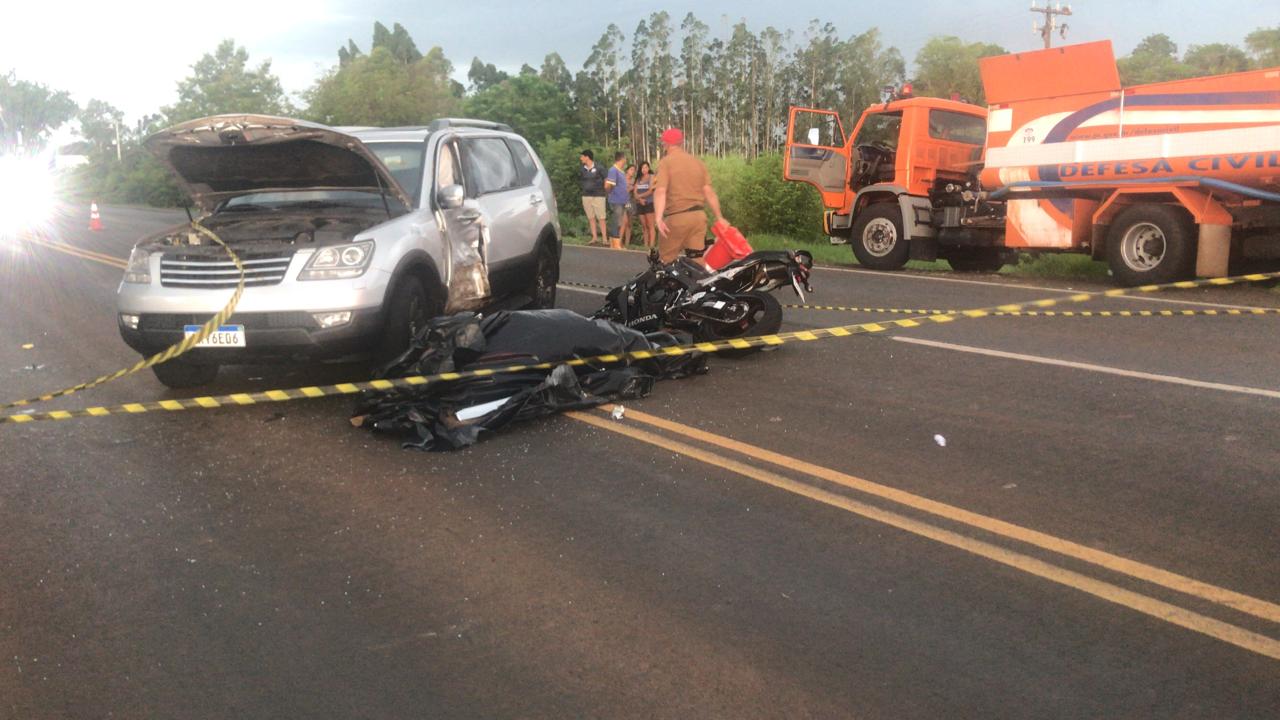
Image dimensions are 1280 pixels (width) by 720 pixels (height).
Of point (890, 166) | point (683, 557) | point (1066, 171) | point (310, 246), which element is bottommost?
point (683, 557)

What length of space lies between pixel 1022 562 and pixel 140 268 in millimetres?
6094

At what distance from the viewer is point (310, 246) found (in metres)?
7.40

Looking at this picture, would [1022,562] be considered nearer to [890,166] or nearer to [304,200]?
[304,200]

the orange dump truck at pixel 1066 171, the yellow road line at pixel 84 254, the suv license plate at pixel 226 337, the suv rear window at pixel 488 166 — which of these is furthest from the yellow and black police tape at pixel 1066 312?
the yellow road line at pixel 84 254

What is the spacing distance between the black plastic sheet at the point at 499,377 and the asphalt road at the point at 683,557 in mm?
185

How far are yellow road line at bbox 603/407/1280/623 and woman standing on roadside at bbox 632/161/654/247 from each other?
15.6m

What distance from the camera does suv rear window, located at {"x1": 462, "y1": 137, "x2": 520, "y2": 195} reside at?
31.7ft

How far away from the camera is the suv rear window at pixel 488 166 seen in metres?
9.67

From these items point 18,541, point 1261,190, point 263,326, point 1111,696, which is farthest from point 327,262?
point 1261,190

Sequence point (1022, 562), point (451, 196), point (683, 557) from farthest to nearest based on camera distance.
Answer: point (451, 196), point (683, 557), point (1022, 562)

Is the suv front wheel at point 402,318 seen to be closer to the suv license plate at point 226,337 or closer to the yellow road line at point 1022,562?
the suv license plate at point 226,337

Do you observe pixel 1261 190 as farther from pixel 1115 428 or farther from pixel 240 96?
pixel 240 96

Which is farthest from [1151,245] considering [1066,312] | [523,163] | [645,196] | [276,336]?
[645,196]

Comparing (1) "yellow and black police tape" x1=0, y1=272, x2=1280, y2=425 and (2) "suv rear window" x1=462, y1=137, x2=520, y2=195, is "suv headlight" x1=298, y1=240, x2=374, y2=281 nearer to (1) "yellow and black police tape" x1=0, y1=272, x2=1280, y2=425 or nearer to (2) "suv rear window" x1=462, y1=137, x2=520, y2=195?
(1) "yellow and black police tape" x1=0, y1=272, x2=1280, y2=425
